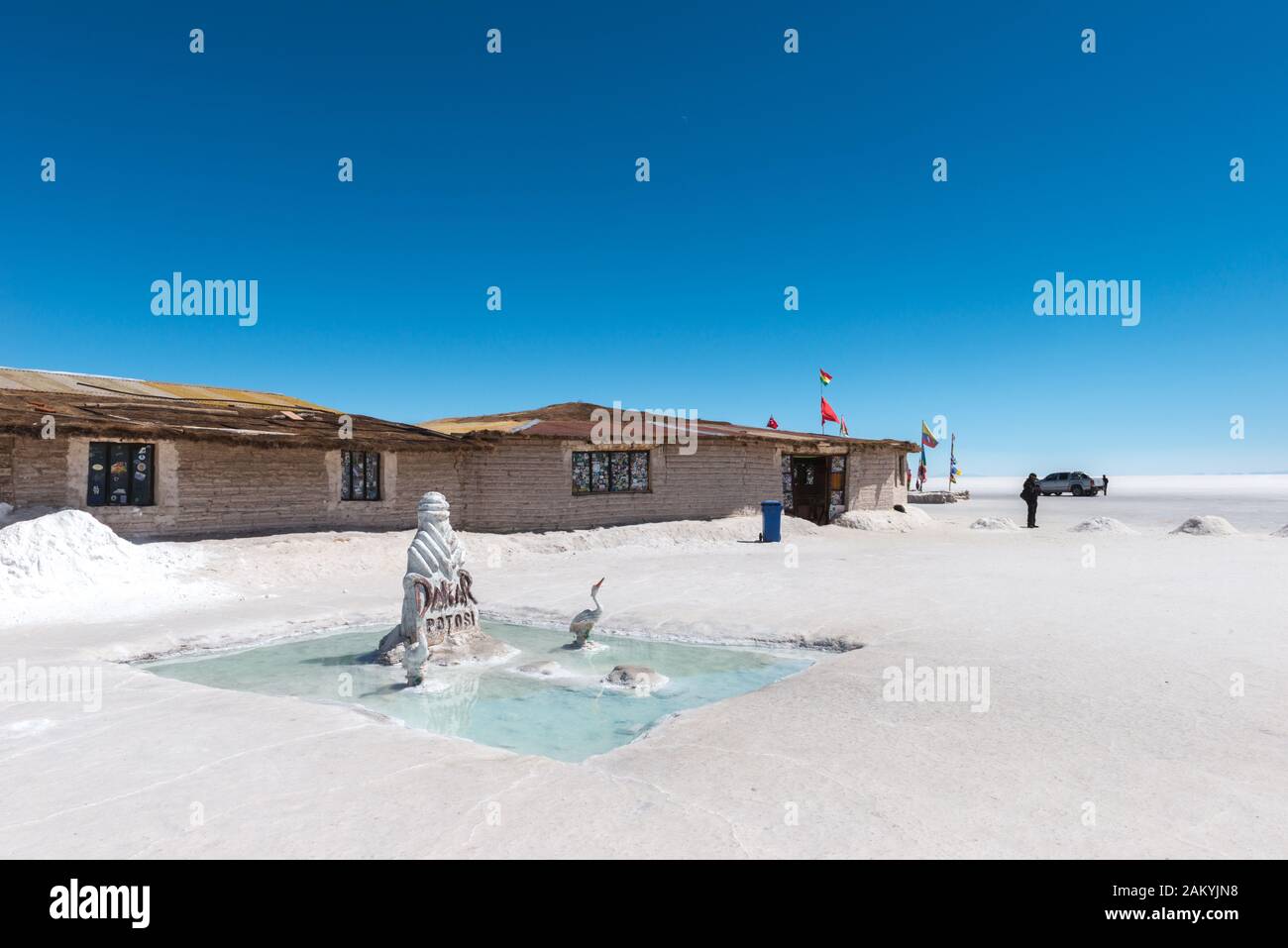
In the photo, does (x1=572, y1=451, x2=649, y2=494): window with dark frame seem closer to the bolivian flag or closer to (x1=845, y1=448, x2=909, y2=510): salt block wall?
(x1=845, y1=448, x2=909, y2=510): salt block wall

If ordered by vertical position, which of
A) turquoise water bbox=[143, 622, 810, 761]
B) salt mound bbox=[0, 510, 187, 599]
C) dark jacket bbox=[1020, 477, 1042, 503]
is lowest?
turquoise water bbox=[143, 622, 810, 761]

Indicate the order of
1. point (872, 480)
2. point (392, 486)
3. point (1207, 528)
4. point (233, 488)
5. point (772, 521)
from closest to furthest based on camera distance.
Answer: point (233, 488) < point (392, 486) < point (772, 521) < point (1207, 528) < point (872, 480)

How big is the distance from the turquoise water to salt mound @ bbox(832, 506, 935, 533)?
1558 cm

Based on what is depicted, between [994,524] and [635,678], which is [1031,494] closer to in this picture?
[994,524]

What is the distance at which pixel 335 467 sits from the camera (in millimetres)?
15969

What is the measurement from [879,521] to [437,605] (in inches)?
707

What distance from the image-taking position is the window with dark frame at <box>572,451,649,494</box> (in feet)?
64.1

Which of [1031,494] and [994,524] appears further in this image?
[1031,494]


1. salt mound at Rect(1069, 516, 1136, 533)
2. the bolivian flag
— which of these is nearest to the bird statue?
salt mound at Rect(1069, 516, 1136, 533)

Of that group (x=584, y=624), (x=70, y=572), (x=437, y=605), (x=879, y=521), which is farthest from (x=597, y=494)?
(x=70, y=572)

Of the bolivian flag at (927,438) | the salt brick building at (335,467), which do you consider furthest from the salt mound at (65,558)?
the bolivian flag at (927,438)

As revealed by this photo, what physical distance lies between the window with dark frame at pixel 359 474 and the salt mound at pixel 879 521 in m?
14.3
